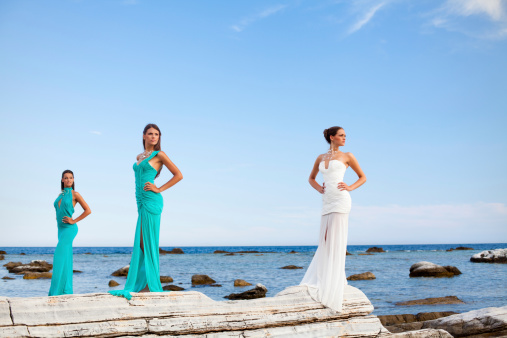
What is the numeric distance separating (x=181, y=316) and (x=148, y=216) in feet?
5.21

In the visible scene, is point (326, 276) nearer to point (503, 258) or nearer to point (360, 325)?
point (360, 325)

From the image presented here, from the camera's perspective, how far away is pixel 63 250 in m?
8.49

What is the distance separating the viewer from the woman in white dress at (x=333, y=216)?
756 centimetres

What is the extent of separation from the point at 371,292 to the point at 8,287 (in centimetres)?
1863

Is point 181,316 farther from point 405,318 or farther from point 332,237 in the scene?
point 405,318

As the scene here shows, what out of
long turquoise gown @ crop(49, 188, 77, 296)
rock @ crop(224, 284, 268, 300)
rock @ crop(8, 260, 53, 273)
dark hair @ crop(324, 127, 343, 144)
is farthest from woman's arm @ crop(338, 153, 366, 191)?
rock @ crop(8, 260, 53, 273)

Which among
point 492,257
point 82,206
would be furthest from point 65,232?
point 492,257

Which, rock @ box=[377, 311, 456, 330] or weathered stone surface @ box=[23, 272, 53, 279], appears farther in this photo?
weathered stone surface @ box=[23, 272, 53, 279]

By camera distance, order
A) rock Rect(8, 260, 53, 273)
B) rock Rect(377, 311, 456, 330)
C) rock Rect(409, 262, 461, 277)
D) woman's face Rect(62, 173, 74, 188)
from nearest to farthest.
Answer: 1. woman's face Rect(62, 173, 74, 188)
2. rock Rect(377, 311, 456, 330)
3. rock Rect(409, 262, 461, 277)
4. rock Rect(8, 260, 53, 273)

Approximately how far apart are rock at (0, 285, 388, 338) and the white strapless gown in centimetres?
35

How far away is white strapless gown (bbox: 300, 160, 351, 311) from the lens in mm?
7520

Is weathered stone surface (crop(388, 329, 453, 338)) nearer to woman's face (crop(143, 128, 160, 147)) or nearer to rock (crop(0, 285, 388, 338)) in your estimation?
rock (crop(0, 285, 388, 338))

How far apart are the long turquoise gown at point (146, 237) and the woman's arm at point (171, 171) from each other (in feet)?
0.26

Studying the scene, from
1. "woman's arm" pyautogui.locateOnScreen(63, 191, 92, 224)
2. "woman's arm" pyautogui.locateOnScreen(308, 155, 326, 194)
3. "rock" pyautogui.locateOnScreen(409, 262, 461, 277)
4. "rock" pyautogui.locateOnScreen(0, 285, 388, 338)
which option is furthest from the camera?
"rock" pyautogui.locateOnScreen(409, 262, 461, 277)
